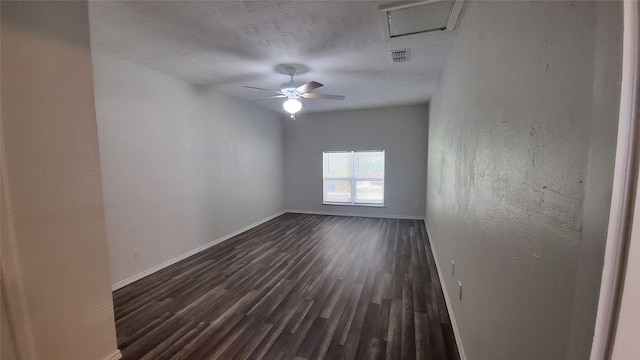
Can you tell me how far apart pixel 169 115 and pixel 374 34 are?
2.81 metres

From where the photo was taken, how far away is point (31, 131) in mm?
1334

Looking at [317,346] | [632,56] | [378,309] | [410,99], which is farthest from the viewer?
[410,99]

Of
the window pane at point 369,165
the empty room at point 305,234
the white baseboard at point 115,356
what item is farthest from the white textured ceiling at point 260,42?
the white baseboard at point 115,356

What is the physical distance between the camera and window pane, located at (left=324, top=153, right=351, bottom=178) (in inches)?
245

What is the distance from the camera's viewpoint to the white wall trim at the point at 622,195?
0.37 m

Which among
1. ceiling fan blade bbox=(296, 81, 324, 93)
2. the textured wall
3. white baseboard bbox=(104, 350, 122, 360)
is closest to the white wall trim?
the textured wall

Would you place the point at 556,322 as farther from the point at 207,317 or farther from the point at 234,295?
the point at 234,295

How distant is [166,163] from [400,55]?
10.6ft

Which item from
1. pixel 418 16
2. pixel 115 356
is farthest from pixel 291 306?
pixel 418 16

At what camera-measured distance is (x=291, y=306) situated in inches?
92.1

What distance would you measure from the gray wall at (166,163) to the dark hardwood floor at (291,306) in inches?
17.1

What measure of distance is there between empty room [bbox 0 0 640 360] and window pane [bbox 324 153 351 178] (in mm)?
1994

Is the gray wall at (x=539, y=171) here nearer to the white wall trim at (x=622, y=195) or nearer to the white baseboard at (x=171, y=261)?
the white wall trim at (x=622, y=195)

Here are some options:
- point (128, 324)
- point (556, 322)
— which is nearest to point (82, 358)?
point (128, 324)
